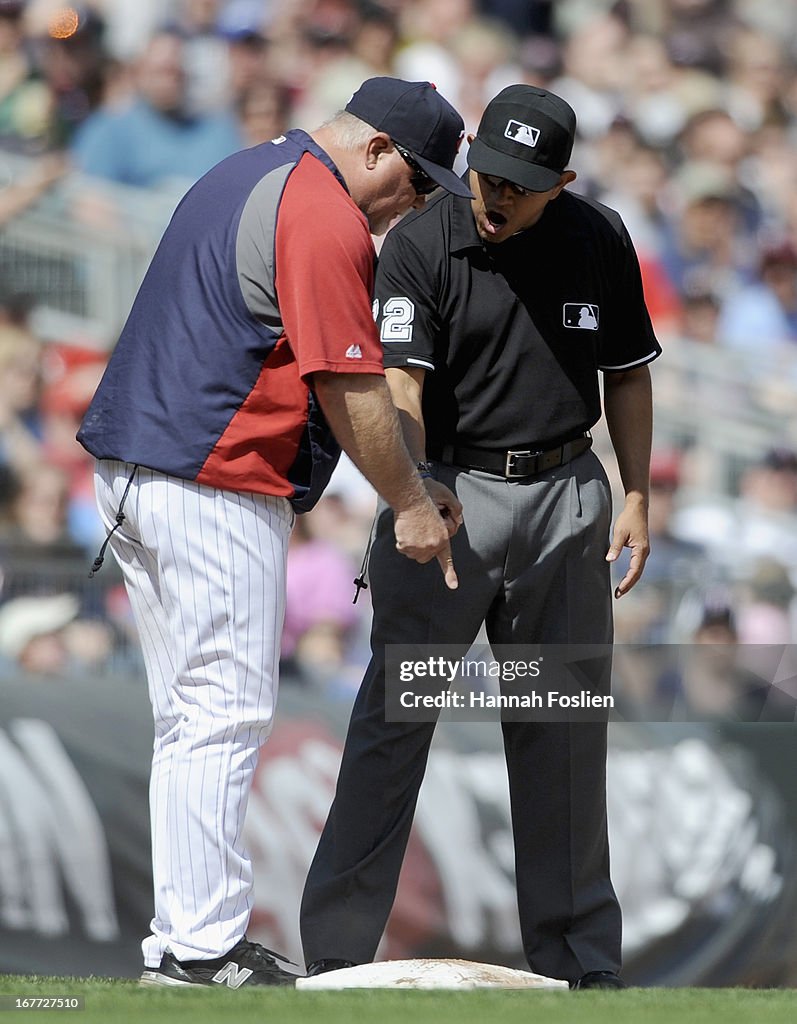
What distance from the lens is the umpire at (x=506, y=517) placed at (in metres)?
3.39

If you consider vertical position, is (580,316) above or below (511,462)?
above

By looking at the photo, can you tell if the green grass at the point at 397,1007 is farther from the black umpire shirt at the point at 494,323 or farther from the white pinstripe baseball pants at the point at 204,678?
the black umpire shirt at the point at 494,323

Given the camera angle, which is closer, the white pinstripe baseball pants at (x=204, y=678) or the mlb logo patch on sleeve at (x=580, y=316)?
the white pinstripe baseball pants at (x=204, y=678)

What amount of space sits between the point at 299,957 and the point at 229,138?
4.32 m

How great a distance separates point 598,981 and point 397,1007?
3.13 feet

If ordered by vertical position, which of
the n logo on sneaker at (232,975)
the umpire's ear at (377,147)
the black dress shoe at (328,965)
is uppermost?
the umpire's ear at (377,147)

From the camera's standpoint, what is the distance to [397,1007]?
8.27 feet

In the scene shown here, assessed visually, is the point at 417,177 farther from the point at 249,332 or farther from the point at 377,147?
the point at 249,332

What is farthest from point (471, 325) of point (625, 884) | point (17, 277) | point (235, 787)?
point (17, 277)

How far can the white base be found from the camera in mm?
2957

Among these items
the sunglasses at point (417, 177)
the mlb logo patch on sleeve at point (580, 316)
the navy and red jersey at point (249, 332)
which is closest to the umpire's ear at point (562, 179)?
the mlb logo patch on sleeve at point (580, 316)

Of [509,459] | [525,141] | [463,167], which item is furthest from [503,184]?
[463,167]

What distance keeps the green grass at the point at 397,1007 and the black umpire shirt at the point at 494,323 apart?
134 cm

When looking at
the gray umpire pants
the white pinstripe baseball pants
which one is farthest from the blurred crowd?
the white pinstripe baseball pants
